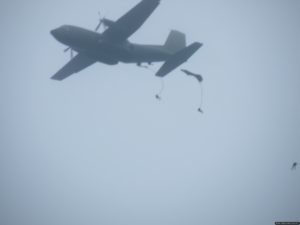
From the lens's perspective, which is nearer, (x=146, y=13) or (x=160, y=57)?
(x=146, y=13)

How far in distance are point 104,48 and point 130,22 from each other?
2.35 meters

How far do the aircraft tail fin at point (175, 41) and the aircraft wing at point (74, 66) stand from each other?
586 cm

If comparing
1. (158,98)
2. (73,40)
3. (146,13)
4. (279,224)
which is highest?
(146,13)

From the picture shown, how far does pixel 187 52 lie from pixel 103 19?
18.9 feet

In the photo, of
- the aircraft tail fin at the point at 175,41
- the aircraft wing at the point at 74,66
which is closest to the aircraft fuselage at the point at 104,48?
the aircraft tail fin at the point at 175,41

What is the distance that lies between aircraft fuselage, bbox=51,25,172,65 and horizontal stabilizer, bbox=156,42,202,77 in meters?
1.80

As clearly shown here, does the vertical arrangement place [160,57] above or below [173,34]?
below

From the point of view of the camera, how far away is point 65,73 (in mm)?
30766

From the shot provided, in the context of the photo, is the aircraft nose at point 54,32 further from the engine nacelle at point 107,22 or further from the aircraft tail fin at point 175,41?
the aircraft tail fin at point 175,41

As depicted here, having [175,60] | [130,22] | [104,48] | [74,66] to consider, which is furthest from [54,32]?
[175,60]

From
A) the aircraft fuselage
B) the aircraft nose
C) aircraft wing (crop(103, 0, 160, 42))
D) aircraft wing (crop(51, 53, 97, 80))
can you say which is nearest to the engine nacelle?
aircraft wing (crop(103, 0, 160, 42))

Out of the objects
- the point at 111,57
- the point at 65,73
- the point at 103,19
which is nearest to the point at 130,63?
the point at 111,57

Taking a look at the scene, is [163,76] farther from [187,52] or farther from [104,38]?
[104,38]

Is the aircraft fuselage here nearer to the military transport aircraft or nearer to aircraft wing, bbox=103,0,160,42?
the military transport aircraft
